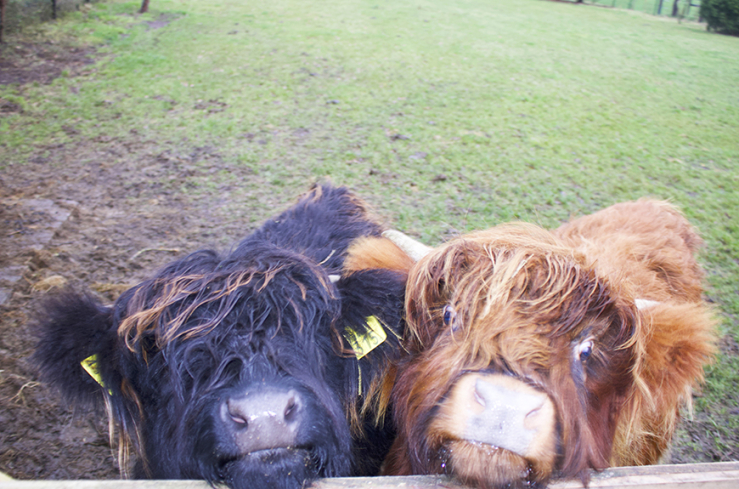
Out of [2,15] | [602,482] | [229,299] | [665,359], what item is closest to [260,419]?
[229,299]

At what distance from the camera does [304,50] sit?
→ 10406mm

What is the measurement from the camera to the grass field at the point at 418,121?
17.0ft

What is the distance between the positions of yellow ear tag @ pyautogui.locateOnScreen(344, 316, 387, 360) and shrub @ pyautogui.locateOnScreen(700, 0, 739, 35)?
2300cm

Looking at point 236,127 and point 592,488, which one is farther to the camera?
point 236,127

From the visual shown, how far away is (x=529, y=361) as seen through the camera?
5.34 feet

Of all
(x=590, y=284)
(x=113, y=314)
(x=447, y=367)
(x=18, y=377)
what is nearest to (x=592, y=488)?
(x=447, y=367)

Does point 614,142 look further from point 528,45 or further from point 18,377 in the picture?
point 18,377

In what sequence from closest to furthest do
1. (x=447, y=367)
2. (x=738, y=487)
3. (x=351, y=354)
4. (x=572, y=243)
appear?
1. (x=738, y=487)
2. (x=447, y=367)
3. (x=351, y=354)
4. (x=572, y=243)

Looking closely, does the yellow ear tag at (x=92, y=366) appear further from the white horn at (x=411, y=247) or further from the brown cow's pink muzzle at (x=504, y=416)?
the white horn at (x=411, y=247)

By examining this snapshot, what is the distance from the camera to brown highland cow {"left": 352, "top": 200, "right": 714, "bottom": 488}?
1504 millimetres

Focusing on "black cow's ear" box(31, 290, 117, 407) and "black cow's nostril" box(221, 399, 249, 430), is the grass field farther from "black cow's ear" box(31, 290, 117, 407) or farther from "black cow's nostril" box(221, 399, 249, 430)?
"black cow's nostril" box(221, 399, 249, 430)

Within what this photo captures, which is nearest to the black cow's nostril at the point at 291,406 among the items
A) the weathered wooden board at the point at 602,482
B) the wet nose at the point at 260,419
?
the wet nose at the point at 260,419

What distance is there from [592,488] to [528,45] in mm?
13309

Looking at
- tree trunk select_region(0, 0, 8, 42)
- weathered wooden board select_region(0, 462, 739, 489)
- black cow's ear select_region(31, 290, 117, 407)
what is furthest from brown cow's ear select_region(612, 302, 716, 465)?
tree trunk select_region(0, 0, 8, 42)
